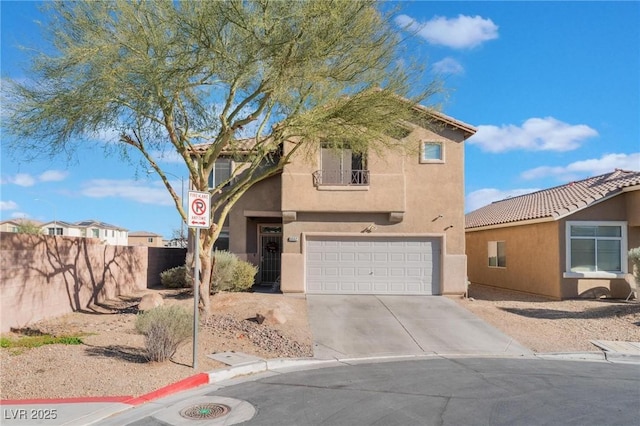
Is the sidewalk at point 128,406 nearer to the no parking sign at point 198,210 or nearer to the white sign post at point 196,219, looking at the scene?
the white sign post at point 196,219

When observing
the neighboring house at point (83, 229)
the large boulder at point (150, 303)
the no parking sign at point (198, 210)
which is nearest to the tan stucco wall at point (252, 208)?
the large boulder at point (150, 303)

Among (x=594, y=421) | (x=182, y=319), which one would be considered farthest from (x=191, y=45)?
(x=594, y=421)

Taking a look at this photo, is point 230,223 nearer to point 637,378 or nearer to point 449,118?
point 449,118

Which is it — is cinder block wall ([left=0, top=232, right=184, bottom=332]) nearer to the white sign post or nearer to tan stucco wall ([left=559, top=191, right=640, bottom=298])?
the white sign post

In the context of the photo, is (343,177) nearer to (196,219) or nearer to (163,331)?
(196,219)

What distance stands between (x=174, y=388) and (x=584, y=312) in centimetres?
1238

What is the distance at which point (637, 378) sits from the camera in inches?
364

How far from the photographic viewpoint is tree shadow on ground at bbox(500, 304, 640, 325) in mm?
14875

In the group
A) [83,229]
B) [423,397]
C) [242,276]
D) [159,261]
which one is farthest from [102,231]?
[423,397]

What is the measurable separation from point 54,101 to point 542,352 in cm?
1180

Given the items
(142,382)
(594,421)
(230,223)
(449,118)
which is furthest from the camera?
(230,223)

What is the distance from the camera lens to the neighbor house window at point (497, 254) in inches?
893

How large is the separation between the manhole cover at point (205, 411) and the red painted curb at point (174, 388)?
699mm

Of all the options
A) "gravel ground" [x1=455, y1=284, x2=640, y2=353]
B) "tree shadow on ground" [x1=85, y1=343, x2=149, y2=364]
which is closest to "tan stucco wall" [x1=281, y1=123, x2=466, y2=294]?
"gravel ground" [x1=455, y1=284, x2=640, y2=353]
